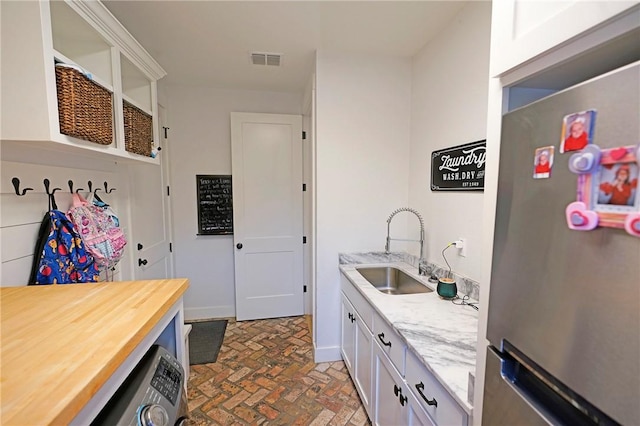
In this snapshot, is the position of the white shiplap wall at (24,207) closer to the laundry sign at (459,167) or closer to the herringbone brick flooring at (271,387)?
the herringbone brick flooring at (271,387)

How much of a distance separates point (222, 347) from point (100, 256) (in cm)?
161

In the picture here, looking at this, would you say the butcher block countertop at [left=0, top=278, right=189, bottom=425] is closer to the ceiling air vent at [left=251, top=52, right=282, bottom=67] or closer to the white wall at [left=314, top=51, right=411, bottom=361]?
the white wall at [left=314, top=51, right=411, bottom=361]

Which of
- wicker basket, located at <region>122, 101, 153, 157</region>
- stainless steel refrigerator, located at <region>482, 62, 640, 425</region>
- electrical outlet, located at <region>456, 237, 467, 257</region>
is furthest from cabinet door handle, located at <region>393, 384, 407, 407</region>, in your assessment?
wicker basket, located at <region>122, 101, 153, 157</region>

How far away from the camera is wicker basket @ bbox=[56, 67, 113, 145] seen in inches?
43.6

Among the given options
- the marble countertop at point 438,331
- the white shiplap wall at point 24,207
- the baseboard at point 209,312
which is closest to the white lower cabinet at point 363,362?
the marble countertop at point 438,331

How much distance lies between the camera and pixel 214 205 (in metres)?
3.23

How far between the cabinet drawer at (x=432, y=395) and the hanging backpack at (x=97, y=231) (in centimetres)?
172

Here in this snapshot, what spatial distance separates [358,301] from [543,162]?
1.56 metres

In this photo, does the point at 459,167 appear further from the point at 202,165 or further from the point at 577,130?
the point at 202,165

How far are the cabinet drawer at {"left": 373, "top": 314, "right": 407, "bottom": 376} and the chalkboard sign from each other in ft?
7.33

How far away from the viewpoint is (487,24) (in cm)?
154

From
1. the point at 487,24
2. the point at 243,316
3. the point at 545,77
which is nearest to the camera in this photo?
the point at 545,77

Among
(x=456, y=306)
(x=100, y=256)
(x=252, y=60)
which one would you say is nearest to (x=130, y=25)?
(x=252, y=60)

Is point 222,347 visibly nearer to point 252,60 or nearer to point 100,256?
point 100,256
